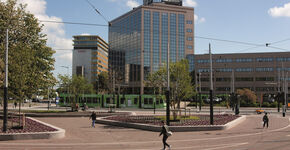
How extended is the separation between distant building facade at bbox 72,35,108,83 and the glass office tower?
35.3 meters

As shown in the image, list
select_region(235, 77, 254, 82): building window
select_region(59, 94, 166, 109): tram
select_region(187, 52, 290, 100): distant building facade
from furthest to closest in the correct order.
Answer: select_region(235, 77, 254, 82): building window → select_region(187, 52, 290, 100): distant building facade → select_region(59, 94, 166, 109): tram

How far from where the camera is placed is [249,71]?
93500 mm

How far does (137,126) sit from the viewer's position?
22.0 m

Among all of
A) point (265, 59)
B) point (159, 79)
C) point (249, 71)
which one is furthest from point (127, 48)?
point (159, 79)

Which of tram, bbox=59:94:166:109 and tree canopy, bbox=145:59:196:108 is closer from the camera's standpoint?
tree canopy, bbox=145:59:196:108

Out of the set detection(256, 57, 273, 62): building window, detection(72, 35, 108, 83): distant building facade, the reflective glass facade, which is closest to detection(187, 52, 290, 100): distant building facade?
detection(256, 57, 273, 62): building window

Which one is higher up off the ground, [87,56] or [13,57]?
[87,56]

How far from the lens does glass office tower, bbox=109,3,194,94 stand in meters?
110

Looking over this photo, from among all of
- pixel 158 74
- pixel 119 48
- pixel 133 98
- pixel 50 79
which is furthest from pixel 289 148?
pixel 119 48

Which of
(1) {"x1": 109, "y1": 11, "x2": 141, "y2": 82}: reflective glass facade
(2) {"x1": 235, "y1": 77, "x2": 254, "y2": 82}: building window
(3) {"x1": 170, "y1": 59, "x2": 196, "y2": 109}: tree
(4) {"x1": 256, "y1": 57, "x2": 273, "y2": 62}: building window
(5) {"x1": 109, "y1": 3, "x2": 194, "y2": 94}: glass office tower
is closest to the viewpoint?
(3) {"x1": 170, "y1": 59, "x2": 196, "y2": 109}: tree

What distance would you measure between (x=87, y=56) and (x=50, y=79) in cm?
11622

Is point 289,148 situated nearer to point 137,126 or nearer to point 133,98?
point 137,126

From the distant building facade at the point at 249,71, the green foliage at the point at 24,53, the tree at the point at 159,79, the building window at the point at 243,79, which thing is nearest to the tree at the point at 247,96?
the distant building facade at the point at 249,71

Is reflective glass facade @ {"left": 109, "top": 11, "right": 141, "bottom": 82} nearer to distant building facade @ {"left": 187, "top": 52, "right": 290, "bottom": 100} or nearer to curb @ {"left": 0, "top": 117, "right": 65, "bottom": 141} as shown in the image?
distant building facade @ {"left": 187, "top": 52, "right": 290, "bottom": 100}
